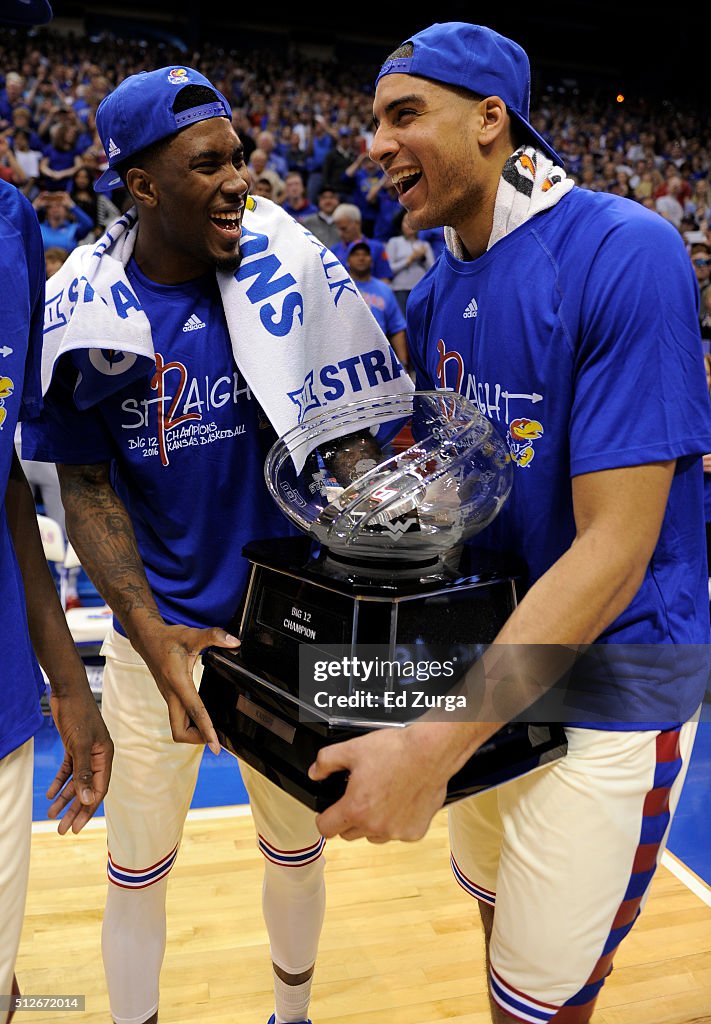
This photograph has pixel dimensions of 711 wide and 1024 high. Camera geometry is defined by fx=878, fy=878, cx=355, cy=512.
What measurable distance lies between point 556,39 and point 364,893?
20.9 metres

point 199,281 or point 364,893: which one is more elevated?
point 199,281

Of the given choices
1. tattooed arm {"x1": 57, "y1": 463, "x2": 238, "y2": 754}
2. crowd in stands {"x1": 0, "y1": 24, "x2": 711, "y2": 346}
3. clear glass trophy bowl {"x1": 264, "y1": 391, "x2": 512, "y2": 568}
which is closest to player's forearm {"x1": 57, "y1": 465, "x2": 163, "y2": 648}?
tattooed arm {"x1": 57, "y1": 463, "x2": 238, "y2": 754}

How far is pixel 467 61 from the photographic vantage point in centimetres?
128

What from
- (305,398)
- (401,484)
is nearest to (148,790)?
(305,398)

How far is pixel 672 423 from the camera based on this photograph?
111 cm

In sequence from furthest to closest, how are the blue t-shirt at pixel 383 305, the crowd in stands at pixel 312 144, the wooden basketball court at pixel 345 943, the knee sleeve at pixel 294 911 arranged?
the crowd in stands at pixel 312 144, the blue t-shirt at pixel 383 305, the wooden basketball court at pixel 345 943, the knee sleeve at pixel 294 911

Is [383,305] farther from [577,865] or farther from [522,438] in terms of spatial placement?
[577,865]

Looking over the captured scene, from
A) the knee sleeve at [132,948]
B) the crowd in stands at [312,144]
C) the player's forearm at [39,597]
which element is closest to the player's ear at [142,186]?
the player's forearm at [39,597]

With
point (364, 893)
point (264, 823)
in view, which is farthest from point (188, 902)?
point (264, 823)

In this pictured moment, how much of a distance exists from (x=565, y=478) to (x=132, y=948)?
1.34 meters

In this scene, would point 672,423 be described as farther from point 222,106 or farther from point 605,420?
point 222,106

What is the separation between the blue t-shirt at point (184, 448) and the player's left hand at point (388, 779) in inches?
28.3

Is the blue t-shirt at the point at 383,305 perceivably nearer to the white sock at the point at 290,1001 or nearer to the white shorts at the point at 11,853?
the white sock at the point at 290,1001

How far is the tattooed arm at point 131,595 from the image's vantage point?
137cm
